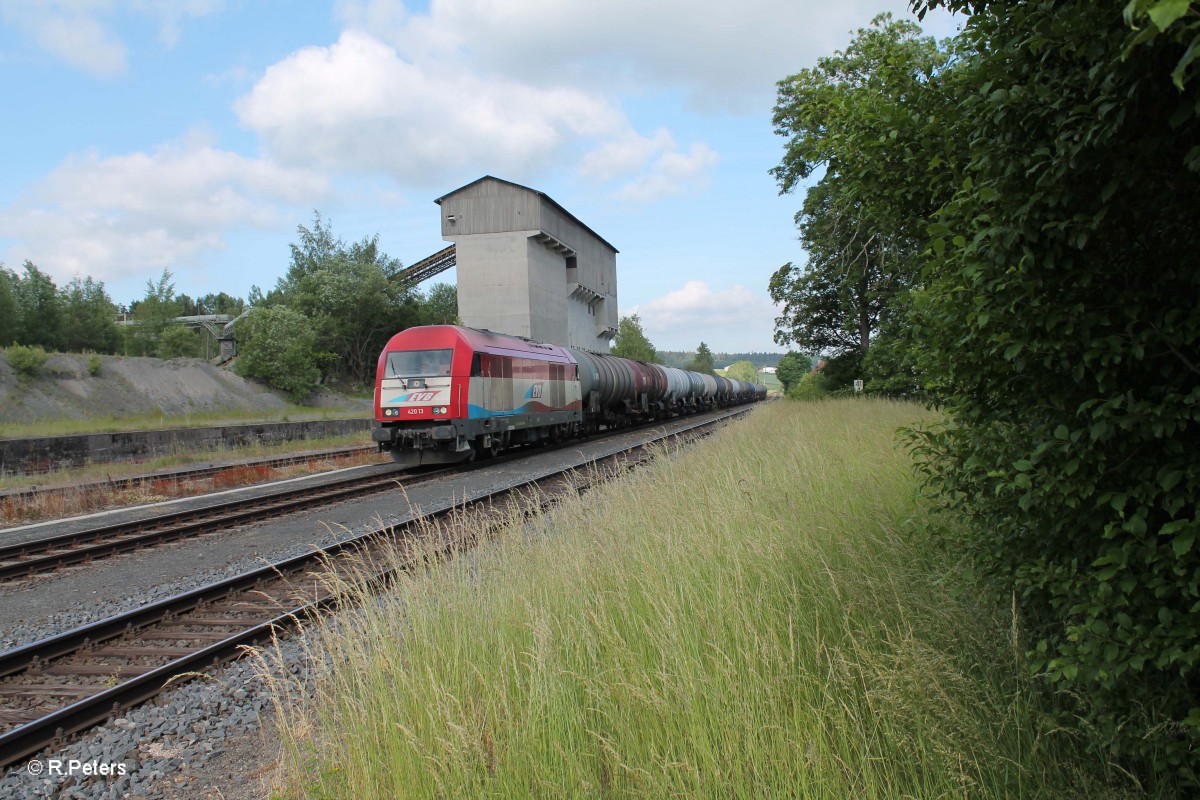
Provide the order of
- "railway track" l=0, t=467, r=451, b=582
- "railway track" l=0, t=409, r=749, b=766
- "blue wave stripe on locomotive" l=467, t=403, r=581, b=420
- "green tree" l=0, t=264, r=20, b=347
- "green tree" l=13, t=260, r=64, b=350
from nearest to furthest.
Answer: "railway track" l=0, t=409, r=749, b=766 < "railway track" l=0, t=467, r=451, b=582 < "blue wave stripe on locomotive" l=467, t=403, r=581, b=420 < "green tree" l=0, t=264, r=20, b=347 < "green tree" l=13, t=260, r=64, b=350

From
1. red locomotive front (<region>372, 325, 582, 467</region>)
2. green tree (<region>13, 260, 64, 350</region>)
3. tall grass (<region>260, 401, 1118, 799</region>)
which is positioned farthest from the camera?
green tree (<region>13, 260, 64, 350</region>)

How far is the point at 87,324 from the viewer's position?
204ft

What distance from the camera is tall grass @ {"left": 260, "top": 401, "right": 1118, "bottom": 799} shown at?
8.63ft

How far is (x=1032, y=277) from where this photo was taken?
2221mm

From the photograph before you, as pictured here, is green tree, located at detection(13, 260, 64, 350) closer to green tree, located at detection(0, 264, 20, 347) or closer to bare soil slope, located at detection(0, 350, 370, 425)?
green tree, located at detection(0, 264, 20, 347)

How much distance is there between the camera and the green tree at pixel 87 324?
59.3 metres

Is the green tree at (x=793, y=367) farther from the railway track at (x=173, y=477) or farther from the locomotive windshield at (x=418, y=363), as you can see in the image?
the locomotive windshield at (x=418, y=363)

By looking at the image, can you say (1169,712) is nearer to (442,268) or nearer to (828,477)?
(828,477)

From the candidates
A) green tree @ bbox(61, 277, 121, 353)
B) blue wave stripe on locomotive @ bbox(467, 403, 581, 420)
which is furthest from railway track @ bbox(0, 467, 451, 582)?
green tree @ bbox(61, 277, 121, 353)

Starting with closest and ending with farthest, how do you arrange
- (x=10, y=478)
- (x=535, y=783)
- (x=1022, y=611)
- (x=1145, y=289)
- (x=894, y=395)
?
1. (x=1145, y=289)
2. (x=535, y=783)
3. (x=1022, y=611)
4. (x=10, y=478)
5. (x=894, y=395)

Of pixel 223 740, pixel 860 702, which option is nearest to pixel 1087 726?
pixel 860 702

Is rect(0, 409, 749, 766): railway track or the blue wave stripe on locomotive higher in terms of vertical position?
the blue wave stripe on locomotive

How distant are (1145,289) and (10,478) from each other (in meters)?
22.1

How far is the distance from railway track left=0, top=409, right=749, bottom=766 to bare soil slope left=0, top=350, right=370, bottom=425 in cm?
2785
